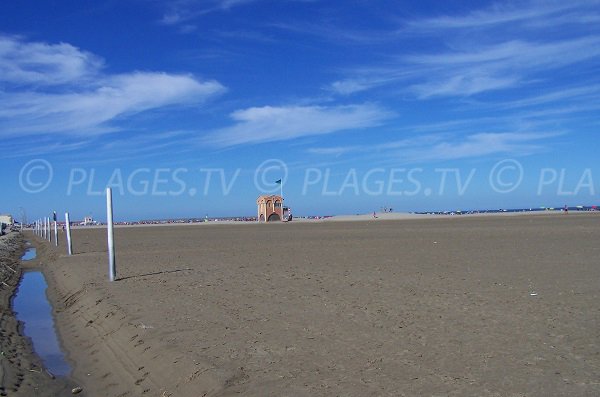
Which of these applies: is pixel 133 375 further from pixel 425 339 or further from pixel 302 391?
pixel 425 339

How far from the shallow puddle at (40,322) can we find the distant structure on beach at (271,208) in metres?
56.8

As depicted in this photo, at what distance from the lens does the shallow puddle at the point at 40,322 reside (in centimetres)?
890

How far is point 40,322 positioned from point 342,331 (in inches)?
317

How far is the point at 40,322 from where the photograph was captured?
12625 millimetres

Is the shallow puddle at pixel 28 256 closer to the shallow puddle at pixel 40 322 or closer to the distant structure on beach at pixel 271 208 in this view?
the shallow puddle at pixel 40 322

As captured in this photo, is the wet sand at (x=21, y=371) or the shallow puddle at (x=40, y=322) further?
the shallow puddle at (x=40, y=322)

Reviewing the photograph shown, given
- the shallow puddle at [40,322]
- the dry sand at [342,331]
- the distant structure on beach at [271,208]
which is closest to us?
the dry sand at [342,331]

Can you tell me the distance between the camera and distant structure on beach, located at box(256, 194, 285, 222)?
78050 millimetres

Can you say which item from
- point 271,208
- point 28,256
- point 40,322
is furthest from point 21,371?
point 271,208

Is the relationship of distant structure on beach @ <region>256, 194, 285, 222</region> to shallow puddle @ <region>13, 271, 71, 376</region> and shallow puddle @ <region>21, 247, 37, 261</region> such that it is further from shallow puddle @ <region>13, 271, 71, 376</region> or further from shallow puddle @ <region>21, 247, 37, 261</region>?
shallow puddle @ <region>13, 271, 71, 376</region>

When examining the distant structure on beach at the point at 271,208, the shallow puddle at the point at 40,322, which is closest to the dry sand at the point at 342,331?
the shallow puddle at the point at 40,322

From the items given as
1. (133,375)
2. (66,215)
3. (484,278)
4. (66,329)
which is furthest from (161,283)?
(66,215)

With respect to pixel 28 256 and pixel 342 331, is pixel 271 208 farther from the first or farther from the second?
pixel 342 331

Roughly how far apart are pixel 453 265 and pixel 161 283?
26.0 ft
